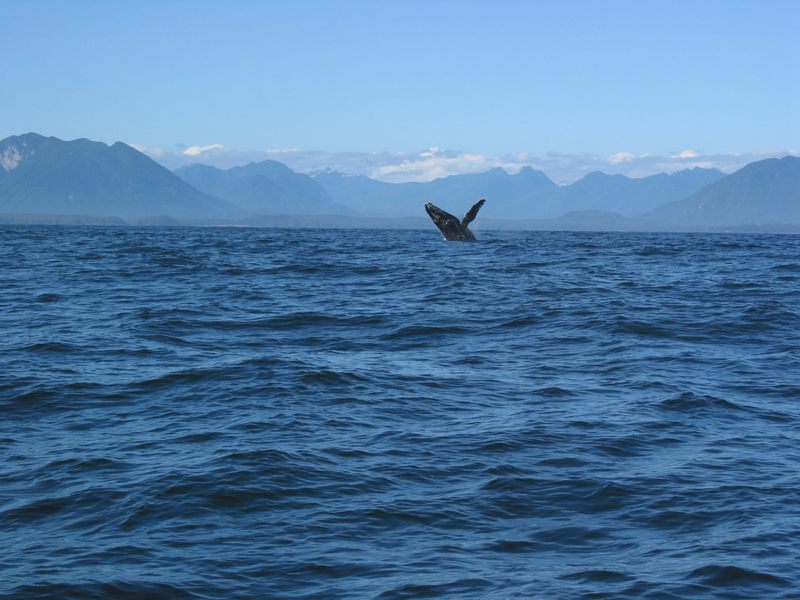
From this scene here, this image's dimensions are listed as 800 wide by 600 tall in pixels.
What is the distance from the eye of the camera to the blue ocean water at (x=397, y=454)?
31.4 ft

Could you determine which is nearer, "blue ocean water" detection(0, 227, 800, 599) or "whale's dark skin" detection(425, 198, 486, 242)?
"blue ocean water" detection(0, 227, 800, 599)

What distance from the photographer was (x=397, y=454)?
13.7m

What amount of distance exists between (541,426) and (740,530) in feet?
16.0

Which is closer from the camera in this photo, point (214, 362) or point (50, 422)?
point (50, 422)

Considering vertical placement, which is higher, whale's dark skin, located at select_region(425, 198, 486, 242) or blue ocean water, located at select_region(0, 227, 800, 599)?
whale's dark skin, located at select_region(425, 198, 486, 242)

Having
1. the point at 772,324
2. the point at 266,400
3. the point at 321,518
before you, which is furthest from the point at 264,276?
the point at 321,518

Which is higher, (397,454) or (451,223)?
(451,223)

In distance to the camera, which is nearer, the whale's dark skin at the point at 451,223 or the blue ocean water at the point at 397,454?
the blue ocean water at the point at 397,454

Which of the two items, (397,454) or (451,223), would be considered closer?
(397,454)

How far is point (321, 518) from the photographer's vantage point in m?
11.0

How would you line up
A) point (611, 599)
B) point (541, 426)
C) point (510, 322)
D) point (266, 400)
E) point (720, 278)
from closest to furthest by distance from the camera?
→ point (611, 599), point (541, 426), point (266, 400), point (510, 322), point (720, 278)

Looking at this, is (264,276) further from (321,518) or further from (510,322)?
(321,518)

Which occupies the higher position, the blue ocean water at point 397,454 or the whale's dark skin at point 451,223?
the whale's dark skin at point 451,223

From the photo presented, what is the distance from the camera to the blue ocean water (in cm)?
956
